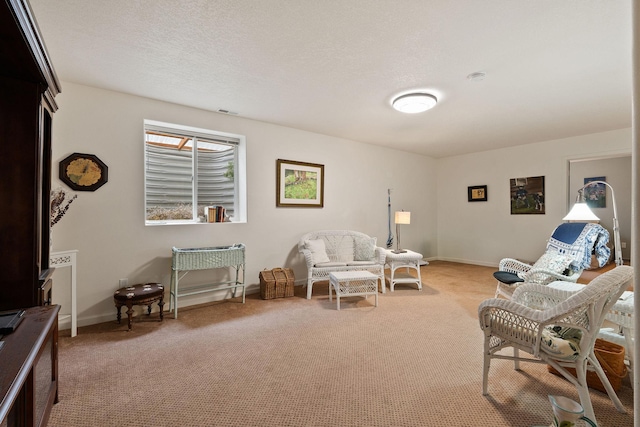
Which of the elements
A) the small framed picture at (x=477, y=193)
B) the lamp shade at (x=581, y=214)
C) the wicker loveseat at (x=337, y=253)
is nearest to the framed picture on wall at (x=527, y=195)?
the small framed picture at (x=477, y=193)

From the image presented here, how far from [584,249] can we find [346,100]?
3331mm

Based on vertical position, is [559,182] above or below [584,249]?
above

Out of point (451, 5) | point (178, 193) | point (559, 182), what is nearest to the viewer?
point (451, 5)

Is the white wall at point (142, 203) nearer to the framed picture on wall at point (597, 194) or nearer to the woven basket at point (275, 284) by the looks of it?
the woven basket at point (275, 284)

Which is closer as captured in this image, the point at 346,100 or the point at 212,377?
the point at 212,377

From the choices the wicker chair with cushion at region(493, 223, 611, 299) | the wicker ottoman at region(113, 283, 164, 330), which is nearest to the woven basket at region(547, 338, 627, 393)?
the wicker chair with cushion at region(493, 223, 611, 299)

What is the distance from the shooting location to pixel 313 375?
202cm

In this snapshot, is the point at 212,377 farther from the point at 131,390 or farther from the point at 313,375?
the point at 313,375

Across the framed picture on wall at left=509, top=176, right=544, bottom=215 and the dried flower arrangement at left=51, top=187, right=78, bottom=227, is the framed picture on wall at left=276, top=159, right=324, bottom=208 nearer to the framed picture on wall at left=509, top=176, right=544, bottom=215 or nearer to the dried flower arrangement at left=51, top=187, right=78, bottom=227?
the dried flower arrangement at left=51, top=187, right=78, bottom=227

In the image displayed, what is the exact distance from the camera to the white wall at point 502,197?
5027 millimetres

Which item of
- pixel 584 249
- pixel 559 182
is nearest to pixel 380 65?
pixel 584 249

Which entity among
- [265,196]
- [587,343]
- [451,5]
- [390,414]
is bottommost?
[390,414]

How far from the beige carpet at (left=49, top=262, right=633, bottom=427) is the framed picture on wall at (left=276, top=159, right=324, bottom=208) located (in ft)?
6.32

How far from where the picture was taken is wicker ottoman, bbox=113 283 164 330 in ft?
9.07
